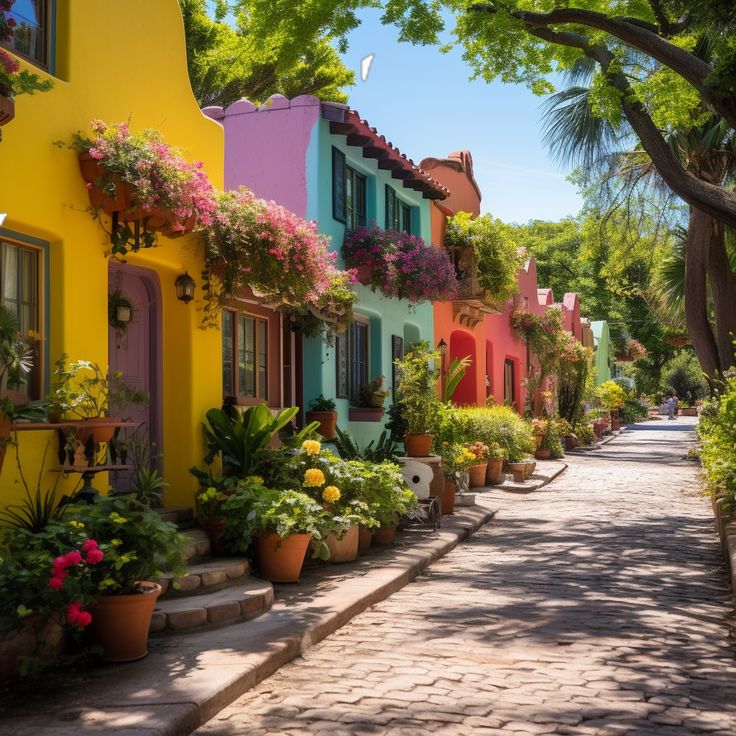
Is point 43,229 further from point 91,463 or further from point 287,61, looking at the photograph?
point 287,61

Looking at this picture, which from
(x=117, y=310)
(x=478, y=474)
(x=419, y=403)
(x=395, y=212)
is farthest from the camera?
(x=478, y=474)

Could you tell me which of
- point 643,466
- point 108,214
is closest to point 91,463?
point 108,214

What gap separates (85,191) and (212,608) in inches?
138

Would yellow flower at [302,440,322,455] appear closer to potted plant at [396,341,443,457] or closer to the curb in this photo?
the curb

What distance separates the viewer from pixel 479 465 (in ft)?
56.1

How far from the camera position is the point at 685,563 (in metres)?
9.41

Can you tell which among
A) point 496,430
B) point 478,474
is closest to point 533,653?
point 478,474

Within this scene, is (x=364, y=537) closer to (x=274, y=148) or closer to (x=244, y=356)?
(x=244, y=356)

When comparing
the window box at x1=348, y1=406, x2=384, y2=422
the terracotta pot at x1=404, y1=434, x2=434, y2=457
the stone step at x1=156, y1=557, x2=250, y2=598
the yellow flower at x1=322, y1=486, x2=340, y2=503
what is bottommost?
the stone step at x1=156, y1=557, x2=250, y2=598

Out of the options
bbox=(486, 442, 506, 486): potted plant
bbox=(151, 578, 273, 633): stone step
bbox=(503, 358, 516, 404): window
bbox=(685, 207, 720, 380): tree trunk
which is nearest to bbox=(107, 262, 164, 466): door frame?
bbox=(151, 578, 273, 633): stone step

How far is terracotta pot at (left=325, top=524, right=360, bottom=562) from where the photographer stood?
9008 millimetres

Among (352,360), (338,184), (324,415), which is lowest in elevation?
(324,415)

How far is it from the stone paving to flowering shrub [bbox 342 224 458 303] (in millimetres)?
4225

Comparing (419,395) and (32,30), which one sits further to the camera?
(419,395)
